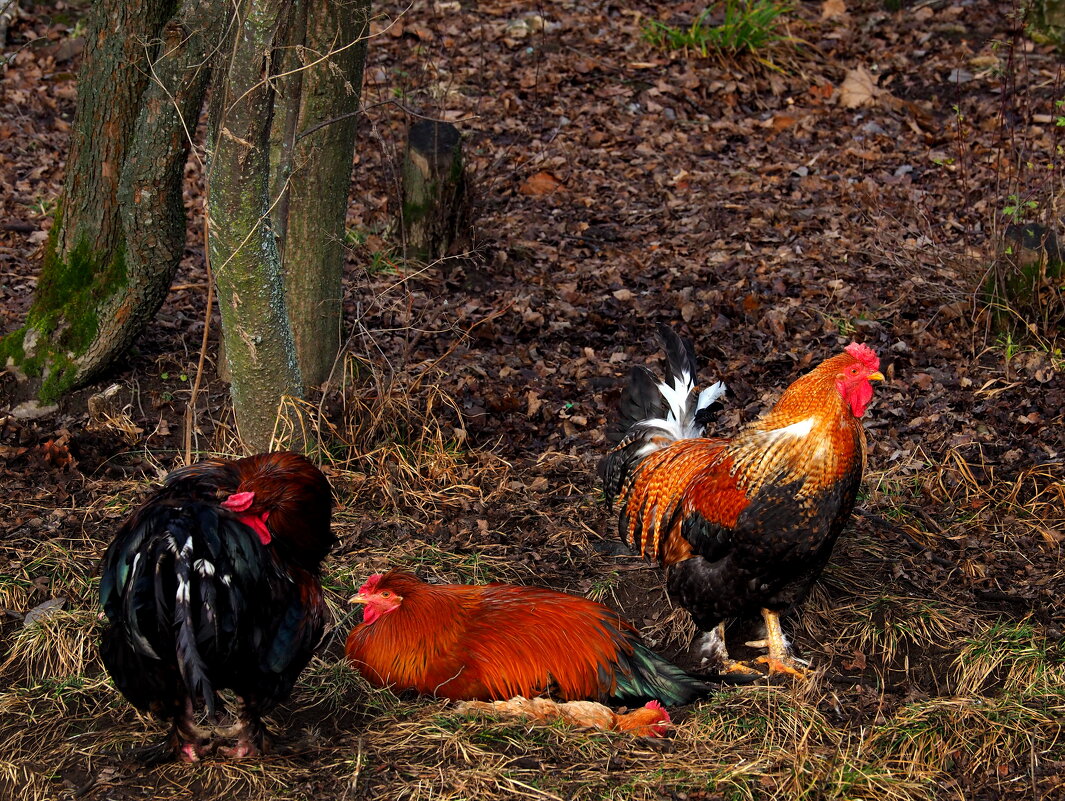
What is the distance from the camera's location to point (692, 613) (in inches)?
193

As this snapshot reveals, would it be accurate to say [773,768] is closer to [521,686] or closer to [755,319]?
[521,686]

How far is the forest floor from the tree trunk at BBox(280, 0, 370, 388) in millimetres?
264

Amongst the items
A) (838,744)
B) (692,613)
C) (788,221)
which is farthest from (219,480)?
(788,221)

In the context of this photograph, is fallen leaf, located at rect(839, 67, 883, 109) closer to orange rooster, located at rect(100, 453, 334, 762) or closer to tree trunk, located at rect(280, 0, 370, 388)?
tree trunk, located at rect(280, 0, 370, 388)

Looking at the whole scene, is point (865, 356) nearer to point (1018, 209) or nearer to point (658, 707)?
point (658, 707)

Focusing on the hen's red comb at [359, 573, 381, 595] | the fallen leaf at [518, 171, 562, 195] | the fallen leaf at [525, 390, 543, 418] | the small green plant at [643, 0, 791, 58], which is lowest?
the hen's red comb at [359, 573, 381, 595]

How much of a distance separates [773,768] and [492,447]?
294 cm

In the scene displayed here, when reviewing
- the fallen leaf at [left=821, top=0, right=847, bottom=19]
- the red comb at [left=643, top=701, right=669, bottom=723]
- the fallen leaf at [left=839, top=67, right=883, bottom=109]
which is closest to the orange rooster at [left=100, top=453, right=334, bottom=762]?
the red comb at [left=643, top=701, right=669, bottom=723]

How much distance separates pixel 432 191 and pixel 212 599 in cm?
500

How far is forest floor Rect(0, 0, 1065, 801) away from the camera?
411 centimetres

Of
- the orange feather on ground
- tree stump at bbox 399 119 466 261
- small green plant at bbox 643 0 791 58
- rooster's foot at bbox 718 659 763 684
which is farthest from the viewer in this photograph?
small green plant at bbox 643 0 791 58

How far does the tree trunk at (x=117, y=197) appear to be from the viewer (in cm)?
588

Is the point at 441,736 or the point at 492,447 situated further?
the point at 492,447

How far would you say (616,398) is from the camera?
6.92m
